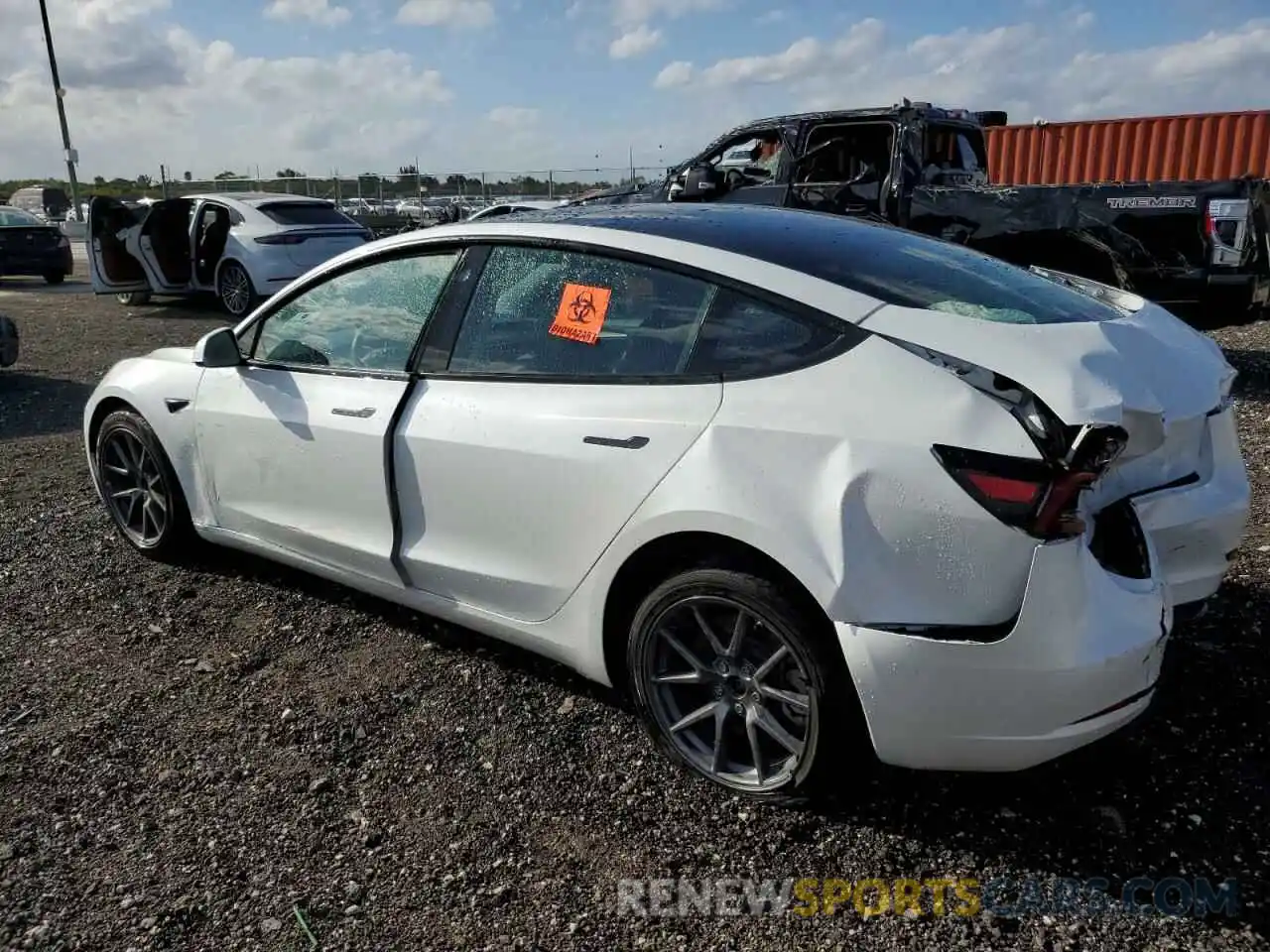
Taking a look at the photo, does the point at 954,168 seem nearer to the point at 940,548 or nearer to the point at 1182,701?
the point at 1182,701

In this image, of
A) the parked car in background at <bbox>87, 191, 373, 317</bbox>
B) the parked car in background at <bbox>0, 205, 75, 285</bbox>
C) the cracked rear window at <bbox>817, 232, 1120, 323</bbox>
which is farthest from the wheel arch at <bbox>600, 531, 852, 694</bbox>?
the parked car in background at <bbox>0, 205, 75, 285</bbox>

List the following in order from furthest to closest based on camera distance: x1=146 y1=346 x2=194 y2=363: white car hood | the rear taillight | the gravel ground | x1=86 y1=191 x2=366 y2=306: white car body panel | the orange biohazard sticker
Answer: x1=86 y1=191 x2=366 y2=306: white car body panel, x1=146 y1=346 x2=194 y2=363: white car hood, the orange biohazard sticker, the gravel ground, the rear taillight

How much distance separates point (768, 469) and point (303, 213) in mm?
11576

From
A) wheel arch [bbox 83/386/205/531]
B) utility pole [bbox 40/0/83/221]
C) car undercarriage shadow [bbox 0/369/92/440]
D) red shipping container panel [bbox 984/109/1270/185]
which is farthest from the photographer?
utility pole [bbox 40/0/83/221]

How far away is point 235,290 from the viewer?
1223cm

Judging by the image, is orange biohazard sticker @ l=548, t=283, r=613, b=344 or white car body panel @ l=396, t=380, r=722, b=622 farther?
orange biohazard sticker @ l=548, t=283, r=613, b=344

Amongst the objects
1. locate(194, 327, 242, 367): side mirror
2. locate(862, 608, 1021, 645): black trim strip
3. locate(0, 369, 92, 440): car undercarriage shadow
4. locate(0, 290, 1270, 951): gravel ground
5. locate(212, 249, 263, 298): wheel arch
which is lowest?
locate(0, 290, 1270, 951): gravel ground

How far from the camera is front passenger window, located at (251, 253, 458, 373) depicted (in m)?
3.38

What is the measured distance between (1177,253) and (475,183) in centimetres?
2787

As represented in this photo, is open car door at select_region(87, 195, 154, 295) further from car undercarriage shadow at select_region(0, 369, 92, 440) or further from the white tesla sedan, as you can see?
the white tesla sedan

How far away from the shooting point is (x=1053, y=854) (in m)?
2.49

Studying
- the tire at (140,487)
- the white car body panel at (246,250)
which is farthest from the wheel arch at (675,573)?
the white car body panel at (246,250)

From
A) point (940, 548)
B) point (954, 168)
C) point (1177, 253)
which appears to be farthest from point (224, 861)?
point (954, 168)

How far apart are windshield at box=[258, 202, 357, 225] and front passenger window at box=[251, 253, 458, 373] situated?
9.17 metres
